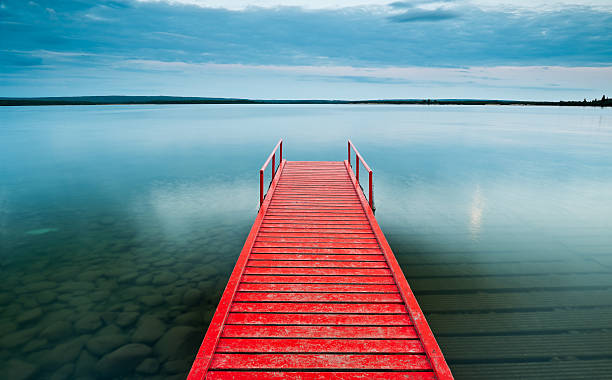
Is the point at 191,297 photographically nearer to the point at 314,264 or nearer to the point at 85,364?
the point at 85,364

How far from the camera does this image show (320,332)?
3402 millimetres

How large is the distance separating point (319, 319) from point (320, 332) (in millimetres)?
211

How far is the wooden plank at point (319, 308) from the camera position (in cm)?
374

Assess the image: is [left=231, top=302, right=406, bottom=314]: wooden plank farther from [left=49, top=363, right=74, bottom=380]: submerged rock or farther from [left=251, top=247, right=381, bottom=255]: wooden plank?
[left=49, top=363, right=74, bottom=380]: submerged rock

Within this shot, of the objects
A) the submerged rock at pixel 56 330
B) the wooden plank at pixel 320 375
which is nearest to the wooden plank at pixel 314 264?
the wooden plank at pixel 320 375

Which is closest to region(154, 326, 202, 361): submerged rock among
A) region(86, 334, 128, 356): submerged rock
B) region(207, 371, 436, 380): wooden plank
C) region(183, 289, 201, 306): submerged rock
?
region(86, 334, 128, 356): submerged rock

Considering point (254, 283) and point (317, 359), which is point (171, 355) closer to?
point (254, 283)

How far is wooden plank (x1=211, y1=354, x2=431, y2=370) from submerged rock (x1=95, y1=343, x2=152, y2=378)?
145cm

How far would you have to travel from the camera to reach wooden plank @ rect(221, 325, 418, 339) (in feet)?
11.0

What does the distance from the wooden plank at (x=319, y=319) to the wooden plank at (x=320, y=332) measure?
2.2 inches

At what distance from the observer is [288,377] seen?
9.45 ft

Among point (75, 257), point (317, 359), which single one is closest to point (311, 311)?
point (317, 359)

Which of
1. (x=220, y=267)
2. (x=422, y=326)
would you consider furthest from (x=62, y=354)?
(x=422, y=326)

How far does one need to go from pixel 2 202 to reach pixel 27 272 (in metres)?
6.34
